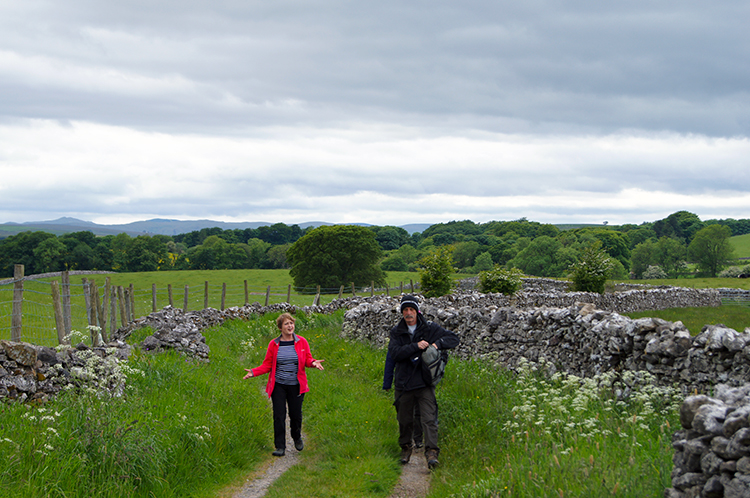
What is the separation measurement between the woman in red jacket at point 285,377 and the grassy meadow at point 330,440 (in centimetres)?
40

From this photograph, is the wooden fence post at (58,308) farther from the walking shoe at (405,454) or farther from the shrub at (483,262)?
the shrub at (483,262)

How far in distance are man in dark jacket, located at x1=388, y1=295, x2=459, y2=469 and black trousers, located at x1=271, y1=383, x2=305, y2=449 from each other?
1.51 metres

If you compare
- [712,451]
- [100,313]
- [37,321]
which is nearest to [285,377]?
[712,451]

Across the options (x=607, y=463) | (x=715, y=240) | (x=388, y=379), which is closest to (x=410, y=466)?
(x=388, y=379)

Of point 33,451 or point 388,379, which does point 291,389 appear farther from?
point 33,451

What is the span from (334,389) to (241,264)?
76970mm

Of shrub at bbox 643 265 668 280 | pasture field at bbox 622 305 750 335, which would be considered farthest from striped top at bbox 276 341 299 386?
shrub at bbox 643 265 668 280

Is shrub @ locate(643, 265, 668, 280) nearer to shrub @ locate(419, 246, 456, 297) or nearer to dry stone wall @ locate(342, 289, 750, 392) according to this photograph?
shrub @ locate(419, 246, 456, 297)

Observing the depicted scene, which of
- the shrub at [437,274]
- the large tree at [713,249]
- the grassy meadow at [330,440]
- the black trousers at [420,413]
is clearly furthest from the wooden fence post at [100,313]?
the large tree at [713,249]

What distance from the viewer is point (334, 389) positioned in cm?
977

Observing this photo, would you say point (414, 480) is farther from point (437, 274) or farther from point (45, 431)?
point (437, 274)

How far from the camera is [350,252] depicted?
169 feet

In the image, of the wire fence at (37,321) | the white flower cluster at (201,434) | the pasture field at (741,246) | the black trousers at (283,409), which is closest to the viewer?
the white flower cluster at (201,434)

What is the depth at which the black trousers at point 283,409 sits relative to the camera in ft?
22.9
